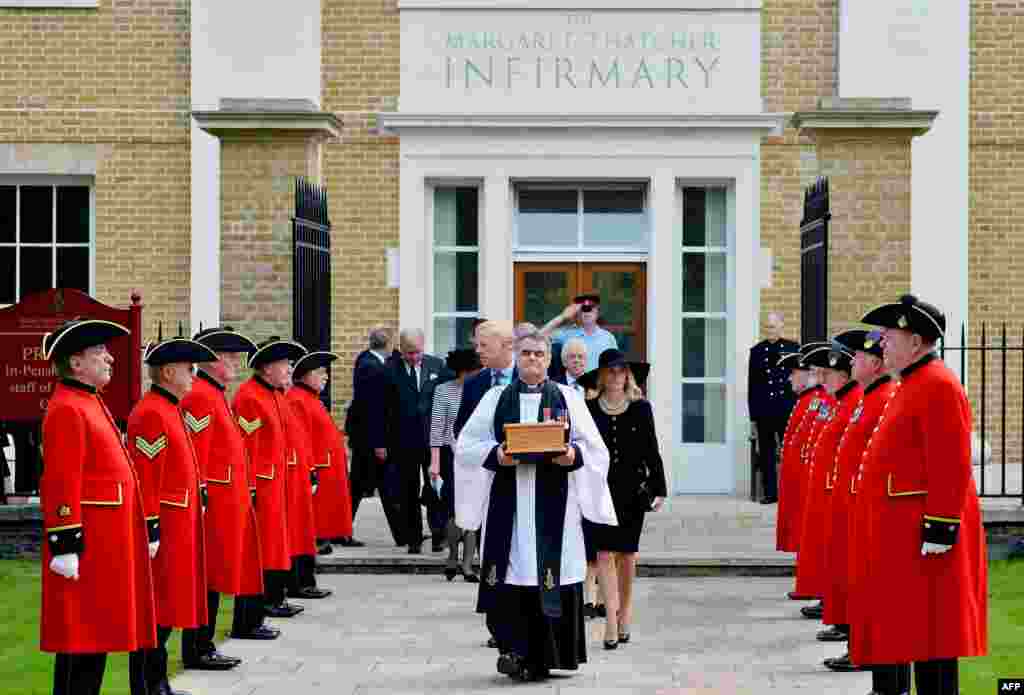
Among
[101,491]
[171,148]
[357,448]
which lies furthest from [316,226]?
[101,491]

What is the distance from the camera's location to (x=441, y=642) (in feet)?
34.6

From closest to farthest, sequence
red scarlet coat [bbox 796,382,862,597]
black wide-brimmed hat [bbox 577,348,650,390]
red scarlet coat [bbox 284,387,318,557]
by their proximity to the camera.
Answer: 1. red scarlet coat [bbox 796,382,862,597]
2. black wide-brimmed hat [bbox 577,348,650,390]
3. red scarlet coat [bbox 284,387,318,557]

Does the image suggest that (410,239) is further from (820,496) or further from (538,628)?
(538,628)

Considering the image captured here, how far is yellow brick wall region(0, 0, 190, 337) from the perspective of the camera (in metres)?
18.2

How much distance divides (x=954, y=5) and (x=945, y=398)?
36.0 ft

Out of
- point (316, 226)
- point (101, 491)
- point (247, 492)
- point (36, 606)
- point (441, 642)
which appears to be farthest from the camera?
point (316, 226)

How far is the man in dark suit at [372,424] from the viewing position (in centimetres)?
1419

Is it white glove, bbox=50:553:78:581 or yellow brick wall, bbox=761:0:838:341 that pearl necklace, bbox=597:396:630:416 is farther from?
yellow brick wall, bbox=761:0:838:341

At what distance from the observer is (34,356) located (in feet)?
45.3

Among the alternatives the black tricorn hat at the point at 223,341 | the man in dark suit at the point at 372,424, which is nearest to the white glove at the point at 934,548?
the black tricorn hat at the point at 223,341

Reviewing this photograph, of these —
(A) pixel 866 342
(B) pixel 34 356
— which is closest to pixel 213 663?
(A) pixel 866 342

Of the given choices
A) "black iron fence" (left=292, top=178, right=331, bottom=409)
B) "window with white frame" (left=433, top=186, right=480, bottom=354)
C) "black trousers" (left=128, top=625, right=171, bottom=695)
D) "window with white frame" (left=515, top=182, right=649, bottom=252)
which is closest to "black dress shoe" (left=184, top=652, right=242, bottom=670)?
"black trousers" (left=128, top=625, right=171, bottom=695)

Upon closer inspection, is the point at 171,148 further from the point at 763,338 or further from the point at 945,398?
the point at 945,398

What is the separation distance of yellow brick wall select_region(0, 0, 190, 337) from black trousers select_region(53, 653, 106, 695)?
10649 mm
